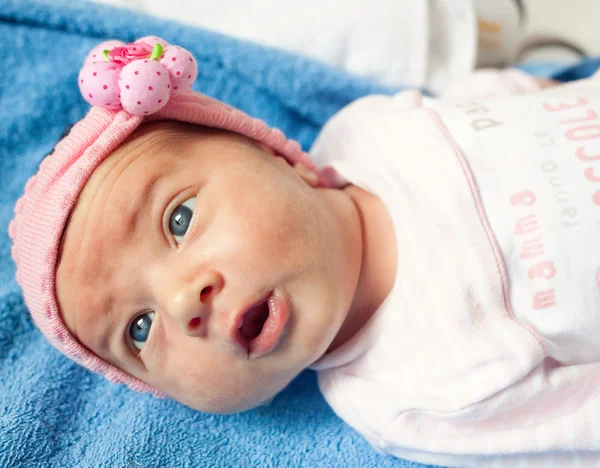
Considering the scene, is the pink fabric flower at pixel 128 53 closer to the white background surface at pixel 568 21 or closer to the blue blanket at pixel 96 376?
the blue blanket at pixel 96 376

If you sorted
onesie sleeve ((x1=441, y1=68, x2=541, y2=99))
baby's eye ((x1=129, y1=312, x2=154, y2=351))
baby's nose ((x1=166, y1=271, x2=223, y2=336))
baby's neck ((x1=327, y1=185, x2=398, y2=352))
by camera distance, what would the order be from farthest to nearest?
1. onesie sleeve ((x1=441, y1=68, x2=541, y2=99))
2. baby's neck ((x1=327, y1=185, x2=398, y2=352))
3. baby's eye ((x1=129, y1=312, x2=154, y2=351))
4. baby's nose ((x1=166, y1=271, x2=223, y2=336))

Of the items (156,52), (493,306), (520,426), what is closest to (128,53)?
(156,52)

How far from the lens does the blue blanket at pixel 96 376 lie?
943 millimetres

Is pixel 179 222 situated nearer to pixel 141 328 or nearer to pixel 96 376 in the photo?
pixel 141 328

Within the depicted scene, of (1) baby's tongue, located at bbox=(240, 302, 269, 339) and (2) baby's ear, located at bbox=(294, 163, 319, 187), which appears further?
(2) baby's ear, located at bbox=(294, 163, 319, 187)

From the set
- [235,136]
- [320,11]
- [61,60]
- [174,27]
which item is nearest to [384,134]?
[235,136]

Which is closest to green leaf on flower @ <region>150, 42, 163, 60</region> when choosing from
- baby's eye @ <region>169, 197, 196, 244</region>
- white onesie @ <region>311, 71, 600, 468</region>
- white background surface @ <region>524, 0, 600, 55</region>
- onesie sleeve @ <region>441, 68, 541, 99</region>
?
baby's eye @ <region>169, 197, 196, 244</region>

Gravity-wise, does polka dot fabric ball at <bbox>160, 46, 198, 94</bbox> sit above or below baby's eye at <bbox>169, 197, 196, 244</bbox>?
above

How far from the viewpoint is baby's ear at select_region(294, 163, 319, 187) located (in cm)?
101

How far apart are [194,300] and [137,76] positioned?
0.32 m

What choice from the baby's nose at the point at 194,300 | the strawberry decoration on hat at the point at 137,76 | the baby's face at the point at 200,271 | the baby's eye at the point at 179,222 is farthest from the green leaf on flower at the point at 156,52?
the baby's nose at the point at 194,300

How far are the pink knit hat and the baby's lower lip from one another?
289 millimetres

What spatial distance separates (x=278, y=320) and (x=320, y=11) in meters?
0.82

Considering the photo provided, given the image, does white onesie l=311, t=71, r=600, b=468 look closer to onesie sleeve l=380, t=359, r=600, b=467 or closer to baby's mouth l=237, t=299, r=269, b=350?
onesie sleeve l=380, t=359, r=600, b=467
